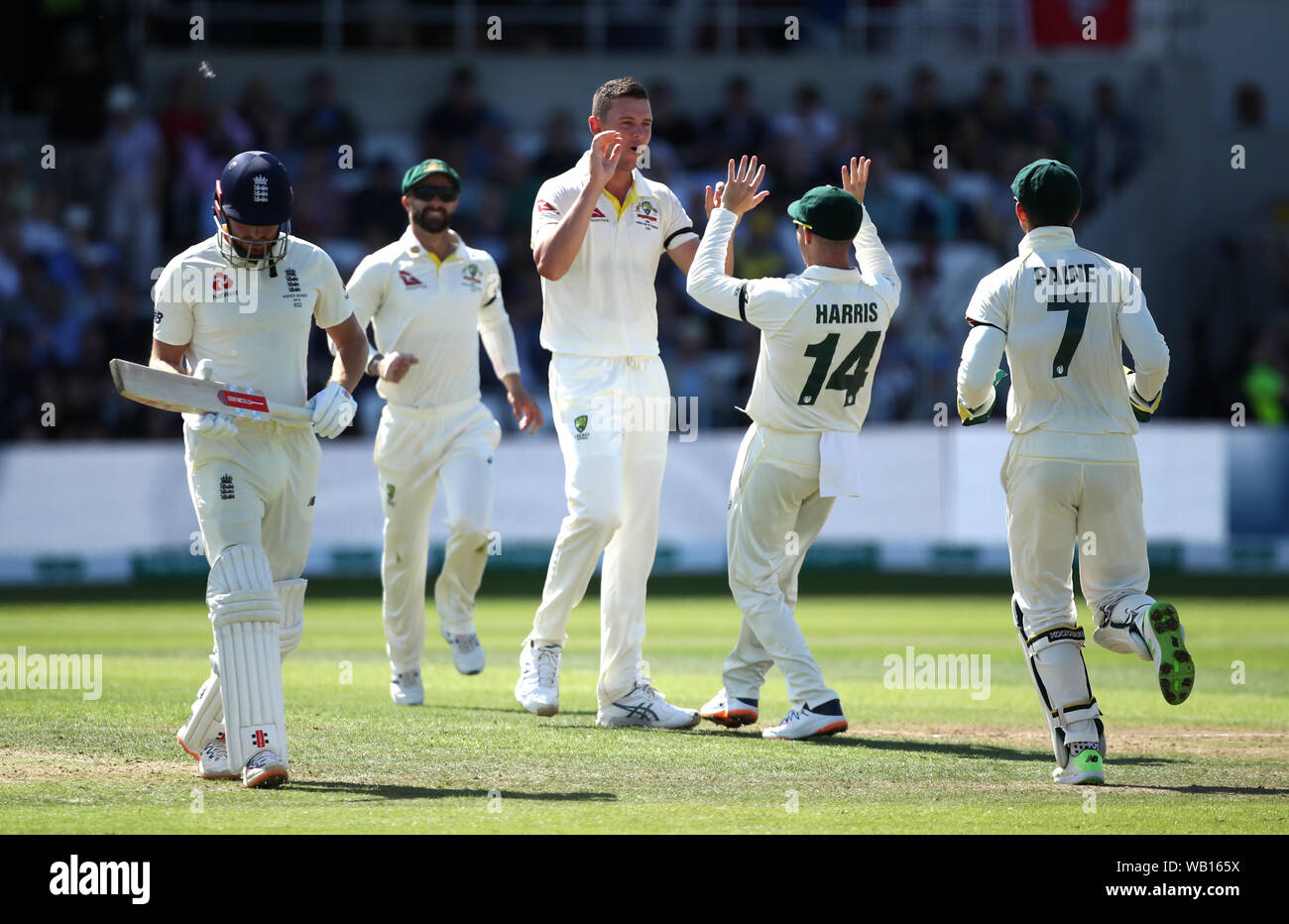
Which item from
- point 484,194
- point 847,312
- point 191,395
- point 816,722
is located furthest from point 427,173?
point 484,194

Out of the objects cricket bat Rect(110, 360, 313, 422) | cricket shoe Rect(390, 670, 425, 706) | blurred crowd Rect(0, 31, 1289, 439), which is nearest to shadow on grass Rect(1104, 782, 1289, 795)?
cricket bat Rect(110, 360, 313, 422)

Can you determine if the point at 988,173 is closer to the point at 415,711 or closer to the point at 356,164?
the point at 356,164

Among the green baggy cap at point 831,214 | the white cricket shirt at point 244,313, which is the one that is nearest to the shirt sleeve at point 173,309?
the white cricket shirt at point 244,313

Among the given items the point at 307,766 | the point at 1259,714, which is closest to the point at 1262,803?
the point at 1259,714

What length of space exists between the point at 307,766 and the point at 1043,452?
3.29 meters

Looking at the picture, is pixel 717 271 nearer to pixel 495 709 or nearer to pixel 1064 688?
pixel 1064 688

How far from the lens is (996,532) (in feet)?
62.8

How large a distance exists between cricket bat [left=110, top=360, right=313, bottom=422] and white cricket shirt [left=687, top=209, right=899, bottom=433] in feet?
7.21

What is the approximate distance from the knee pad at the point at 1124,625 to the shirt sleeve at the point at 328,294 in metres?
3.38

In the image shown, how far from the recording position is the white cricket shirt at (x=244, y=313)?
7000 mm

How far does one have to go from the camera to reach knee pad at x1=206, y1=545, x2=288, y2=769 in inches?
265

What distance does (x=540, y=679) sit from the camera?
28.5 feet

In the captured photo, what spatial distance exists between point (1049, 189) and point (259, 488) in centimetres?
344
